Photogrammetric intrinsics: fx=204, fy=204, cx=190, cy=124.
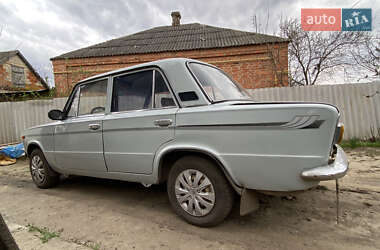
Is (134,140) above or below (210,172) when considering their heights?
above

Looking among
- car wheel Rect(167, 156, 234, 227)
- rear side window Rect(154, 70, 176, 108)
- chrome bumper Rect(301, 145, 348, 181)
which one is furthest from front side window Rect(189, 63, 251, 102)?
chrome bumper Rect(301, 145, 348, 181)

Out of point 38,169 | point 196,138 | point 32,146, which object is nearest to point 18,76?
point 32,146

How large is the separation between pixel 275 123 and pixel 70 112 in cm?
317

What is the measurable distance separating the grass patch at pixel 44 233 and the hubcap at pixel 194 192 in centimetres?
133

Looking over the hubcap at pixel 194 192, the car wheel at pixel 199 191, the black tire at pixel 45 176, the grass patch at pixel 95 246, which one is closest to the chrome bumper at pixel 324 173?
the car wheel at pixel 199 191

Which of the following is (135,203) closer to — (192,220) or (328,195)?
(192,220)

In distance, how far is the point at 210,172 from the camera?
204 centimetres

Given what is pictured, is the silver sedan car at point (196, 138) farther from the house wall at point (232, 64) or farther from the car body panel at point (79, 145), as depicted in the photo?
the house wall at point (232, 64)

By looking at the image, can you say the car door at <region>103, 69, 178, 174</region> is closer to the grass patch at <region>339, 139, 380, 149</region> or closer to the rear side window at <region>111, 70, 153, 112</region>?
the rear side window at <region>111, 70, 153, 112</region>

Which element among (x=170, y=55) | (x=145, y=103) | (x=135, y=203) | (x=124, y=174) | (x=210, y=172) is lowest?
(x=135, y=203)

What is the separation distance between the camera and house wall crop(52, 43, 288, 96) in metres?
10.7

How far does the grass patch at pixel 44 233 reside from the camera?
6.73 ft

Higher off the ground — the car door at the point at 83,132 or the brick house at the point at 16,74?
the brick house at the point at 16,74

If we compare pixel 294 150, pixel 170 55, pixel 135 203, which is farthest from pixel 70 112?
pixel 170 55
